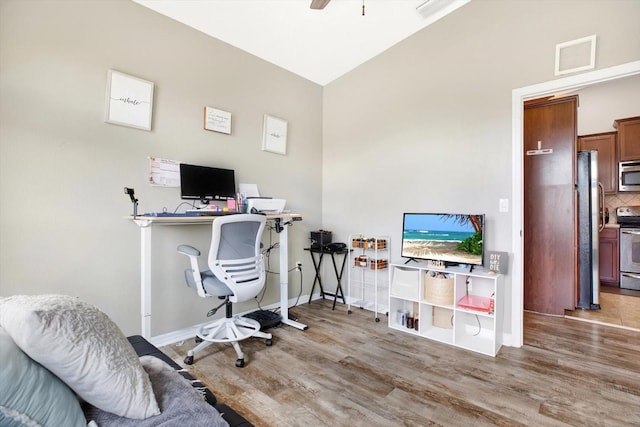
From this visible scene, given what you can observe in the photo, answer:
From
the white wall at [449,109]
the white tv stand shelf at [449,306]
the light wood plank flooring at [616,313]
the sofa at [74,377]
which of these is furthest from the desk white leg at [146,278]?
the light wood plank flooring at [616,313]

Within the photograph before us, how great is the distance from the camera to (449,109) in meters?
3.04

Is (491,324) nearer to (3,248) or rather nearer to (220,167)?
(220,167)

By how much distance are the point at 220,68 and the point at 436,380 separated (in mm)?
3287

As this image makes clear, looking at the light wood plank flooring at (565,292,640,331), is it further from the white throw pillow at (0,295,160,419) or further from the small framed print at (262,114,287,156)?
the white throw pillow at (0,295,160,419)

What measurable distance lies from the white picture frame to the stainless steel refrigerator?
15.0 ft

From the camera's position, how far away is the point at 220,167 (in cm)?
306

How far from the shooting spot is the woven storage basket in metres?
2.72

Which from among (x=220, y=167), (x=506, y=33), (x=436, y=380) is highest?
(x=506, y=33)

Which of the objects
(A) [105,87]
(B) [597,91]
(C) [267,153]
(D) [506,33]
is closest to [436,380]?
(C) [267,153]

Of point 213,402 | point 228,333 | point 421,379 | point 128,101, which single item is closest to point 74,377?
point 213,402

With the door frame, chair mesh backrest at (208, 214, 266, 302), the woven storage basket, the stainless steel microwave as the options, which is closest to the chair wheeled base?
chair mesh backrest at (208, 214, 266, 302)

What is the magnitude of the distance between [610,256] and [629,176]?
118 centimetres

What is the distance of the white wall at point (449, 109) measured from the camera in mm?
2479

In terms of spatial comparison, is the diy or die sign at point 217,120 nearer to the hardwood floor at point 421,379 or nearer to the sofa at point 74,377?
the hardwood floor at point 421,379
